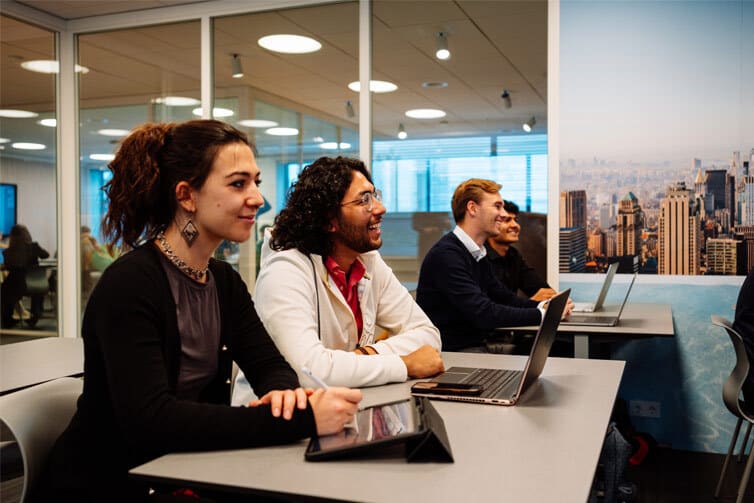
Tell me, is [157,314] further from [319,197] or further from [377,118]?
[377,118]

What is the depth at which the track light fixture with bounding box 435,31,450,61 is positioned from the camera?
4.46m

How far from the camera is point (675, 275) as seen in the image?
3941mm

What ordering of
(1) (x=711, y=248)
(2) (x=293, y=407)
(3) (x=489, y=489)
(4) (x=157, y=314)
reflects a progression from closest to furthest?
(3) (x=489, y=489)
(2) (x=293, y=407)
(4) (x=157, y=314)
(1) (x=711, y=248)

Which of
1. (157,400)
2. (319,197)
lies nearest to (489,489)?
(157,400)

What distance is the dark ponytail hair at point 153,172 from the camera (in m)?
1.50

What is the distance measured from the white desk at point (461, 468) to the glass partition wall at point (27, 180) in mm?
4538

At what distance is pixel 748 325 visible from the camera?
275cm

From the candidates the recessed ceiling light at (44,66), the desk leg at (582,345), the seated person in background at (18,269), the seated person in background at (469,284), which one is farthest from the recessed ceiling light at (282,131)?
the desk leg at (582,345)

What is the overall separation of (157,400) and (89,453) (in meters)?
0.22

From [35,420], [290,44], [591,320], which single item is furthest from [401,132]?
[35,420]

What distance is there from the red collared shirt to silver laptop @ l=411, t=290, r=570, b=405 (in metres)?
0.38

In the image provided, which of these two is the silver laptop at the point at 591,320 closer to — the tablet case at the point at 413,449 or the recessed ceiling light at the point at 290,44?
the tablet case at the point at 413,449

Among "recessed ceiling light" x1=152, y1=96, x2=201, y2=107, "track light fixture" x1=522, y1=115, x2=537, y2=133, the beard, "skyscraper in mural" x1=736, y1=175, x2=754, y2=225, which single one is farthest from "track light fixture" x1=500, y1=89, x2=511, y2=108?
the beard

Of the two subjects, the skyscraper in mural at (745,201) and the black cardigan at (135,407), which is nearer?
the black cardigan at (135,407)
